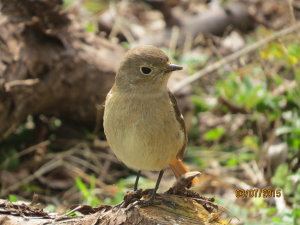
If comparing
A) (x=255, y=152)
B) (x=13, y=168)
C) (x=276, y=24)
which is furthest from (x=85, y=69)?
(x=276, y=24)

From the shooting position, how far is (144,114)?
3029 millimetres

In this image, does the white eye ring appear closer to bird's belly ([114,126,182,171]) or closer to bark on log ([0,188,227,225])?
bird's belly ([114,126,182,171])

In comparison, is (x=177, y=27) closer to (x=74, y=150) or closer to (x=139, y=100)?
(x=74, y=150)

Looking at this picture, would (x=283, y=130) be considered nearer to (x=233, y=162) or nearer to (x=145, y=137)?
(x=233, y=162)

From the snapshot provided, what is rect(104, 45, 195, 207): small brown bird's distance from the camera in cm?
301

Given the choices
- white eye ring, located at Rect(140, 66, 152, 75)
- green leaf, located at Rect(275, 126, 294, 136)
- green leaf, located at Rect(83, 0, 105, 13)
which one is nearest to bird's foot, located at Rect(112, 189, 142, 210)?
white eye ring, located at Rect(140, 66, 152, 75)

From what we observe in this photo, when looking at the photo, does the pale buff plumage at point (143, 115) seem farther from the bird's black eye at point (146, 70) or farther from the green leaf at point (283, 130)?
the green leaf at point (283, 130)

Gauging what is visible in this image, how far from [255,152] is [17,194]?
309 centimetres

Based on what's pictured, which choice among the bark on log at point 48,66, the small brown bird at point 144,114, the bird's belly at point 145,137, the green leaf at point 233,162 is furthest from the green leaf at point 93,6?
the bird's belly at point 145,137

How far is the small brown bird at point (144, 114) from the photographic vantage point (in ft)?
9.87

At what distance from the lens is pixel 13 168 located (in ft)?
16.4

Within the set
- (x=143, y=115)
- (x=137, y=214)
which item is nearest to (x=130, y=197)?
(x=137, y=214)
